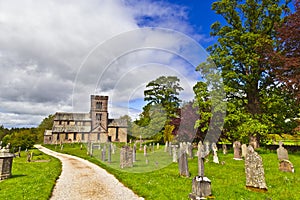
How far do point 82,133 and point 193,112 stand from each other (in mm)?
45003

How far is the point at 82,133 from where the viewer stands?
60875 millimetres

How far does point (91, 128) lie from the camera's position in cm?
6231

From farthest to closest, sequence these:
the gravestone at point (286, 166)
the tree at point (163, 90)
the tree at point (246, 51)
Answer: the tree at point (163, 90) → the tree at point (246, 51) → the gravestone at point (286, 166)

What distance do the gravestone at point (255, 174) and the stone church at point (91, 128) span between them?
176ft

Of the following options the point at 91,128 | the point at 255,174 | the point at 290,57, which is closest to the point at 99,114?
the point at 91,128

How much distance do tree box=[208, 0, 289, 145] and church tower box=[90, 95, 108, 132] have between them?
45.7 meters

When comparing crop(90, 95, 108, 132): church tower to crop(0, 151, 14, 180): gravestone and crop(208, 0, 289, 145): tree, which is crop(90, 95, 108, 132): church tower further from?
crop(0, 151, 14, 180): gravestone

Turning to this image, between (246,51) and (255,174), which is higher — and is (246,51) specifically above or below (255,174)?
above

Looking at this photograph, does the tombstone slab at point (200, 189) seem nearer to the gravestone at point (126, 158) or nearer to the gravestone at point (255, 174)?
the gravestone at point (255, 174)

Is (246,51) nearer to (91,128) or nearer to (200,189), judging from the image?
(200,189)

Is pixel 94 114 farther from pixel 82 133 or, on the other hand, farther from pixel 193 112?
pixel 193 112

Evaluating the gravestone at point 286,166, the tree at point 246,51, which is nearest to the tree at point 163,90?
the tree at point 246,51

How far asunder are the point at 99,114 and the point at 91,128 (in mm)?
4782

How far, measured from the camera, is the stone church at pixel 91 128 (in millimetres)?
60094
